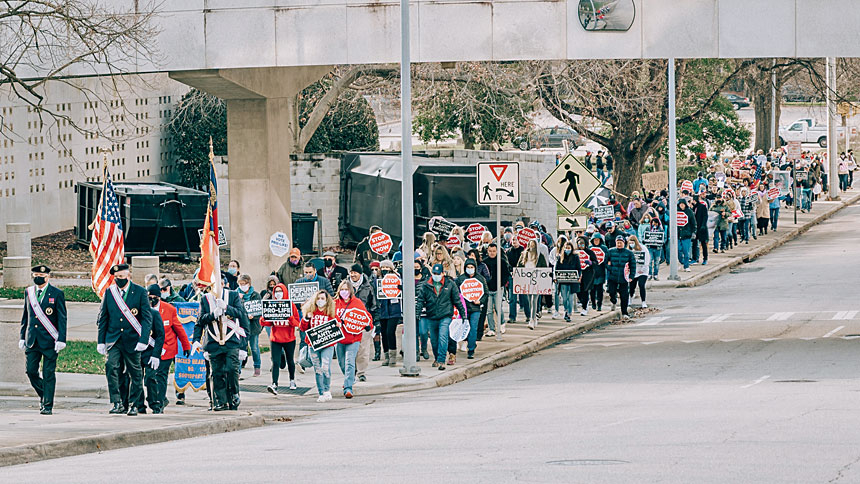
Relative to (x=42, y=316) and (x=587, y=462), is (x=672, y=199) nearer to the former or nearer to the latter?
(x=42, y=316)

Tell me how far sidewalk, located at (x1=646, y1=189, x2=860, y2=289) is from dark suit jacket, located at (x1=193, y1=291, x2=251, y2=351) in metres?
16.5

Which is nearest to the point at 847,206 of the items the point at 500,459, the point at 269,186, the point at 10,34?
the point at 269,186

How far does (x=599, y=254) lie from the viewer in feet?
82.2

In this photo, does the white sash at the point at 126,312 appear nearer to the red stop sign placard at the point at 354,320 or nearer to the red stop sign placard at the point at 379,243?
the red stop sign placard at the point at 354,320

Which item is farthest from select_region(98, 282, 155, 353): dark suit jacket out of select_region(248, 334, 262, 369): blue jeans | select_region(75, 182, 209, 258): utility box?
select_region(75, 182, 209, 258): utility box

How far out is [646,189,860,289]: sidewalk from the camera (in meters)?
31.7

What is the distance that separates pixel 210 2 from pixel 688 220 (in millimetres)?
14773

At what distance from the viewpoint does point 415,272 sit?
19906 millimetres

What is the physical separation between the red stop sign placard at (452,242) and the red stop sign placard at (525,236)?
48.0 inches

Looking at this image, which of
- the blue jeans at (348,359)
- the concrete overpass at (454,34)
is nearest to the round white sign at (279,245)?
the concrete overpass at (454,34)

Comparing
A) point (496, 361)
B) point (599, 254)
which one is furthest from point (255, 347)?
point (599, 254)

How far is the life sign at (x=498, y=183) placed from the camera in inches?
875

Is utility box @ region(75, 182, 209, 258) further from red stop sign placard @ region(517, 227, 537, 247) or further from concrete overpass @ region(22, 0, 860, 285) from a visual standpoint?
red stop sign placard @ region(517, 227, 537, 247)

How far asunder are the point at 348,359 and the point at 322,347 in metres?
0.52
